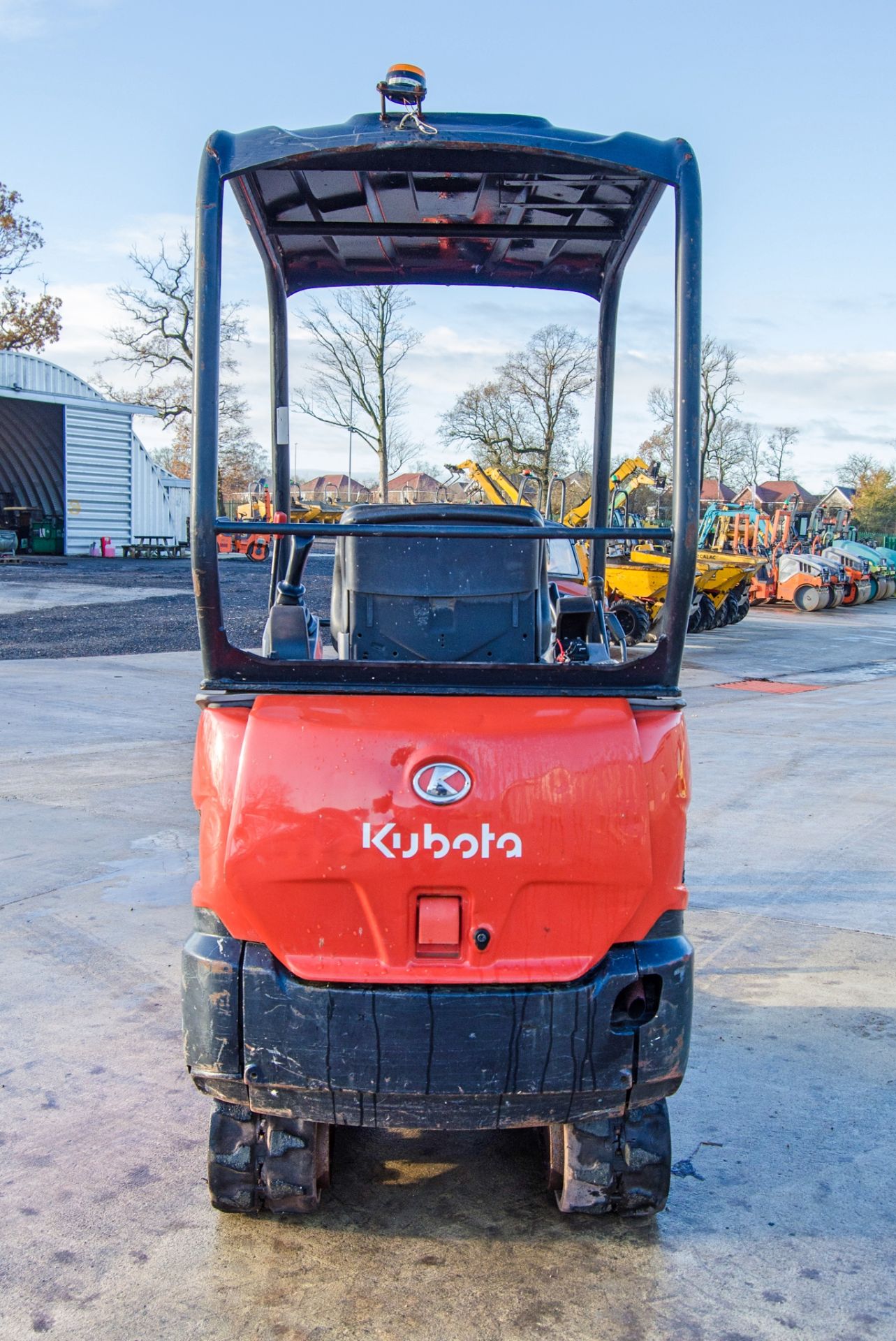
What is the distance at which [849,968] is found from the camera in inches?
187

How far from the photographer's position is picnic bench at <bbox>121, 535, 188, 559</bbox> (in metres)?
36.6

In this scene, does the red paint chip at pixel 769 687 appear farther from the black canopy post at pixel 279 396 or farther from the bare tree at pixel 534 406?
the black canopy post at pixel 279 396

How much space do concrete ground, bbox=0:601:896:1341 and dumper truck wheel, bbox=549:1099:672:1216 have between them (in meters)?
0.12

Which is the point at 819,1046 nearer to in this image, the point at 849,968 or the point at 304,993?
the point at 849,968

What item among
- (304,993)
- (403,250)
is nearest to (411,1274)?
(304,993)

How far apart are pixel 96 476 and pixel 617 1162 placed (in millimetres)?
34817

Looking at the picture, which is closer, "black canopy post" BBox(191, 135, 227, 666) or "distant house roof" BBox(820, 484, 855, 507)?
"black canopy post" BBox(191, 135, 227, 666)

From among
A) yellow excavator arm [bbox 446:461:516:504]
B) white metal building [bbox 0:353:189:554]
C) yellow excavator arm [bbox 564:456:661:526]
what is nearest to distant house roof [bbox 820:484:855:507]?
white metal building [bbox 0:353:189:554]

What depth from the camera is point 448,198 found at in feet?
10.9

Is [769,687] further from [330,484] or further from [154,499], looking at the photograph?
[154,499]

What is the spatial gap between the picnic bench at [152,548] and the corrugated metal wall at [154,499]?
158 mm

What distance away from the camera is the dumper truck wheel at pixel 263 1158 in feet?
9.20

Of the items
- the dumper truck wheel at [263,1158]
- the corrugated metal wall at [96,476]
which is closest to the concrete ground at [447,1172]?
the dumper truck wheel at [263,1158]

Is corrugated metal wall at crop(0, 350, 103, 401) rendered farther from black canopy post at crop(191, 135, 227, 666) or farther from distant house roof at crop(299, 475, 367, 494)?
black canopy post at crop(191, 135, 227, 666)
